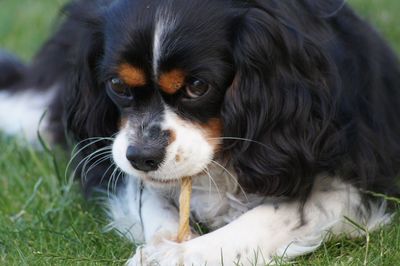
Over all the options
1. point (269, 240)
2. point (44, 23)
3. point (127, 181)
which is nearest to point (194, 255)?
point (269, 240)

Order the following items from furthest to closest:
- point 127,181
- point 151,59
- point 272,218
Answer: point 127,181 < point 272,218 < point 151,59

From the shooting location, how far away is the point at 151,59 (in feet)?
10.5

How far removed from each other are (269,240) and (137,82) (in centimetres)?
77

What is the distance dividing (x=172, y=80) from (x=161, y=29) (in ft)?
0.61

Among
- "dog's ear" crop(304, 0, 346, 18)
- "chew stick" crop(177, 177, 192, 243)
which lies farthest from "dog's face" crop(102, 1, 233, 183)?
"dog's ear" crop(304, 0, 346, 18)

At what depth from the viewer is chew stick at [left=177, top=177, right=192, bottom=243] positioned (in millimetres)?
3477

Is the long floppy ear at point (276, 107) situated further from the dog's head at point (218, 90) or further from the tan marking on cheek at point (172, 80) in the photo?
the tan marking on cheek at point (172, 80)

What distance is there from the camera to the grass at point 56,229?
3.41 m

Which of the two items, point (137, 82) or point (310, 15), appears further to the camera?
point (310, 15)

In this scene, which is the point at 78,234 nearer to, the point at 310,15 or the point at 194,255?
the point at 194,255

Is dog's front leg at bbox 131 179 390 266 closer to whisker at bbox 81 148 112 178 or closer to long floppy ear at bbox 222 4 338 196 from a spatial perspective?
long floppy ear at bbox 222 4 338 196

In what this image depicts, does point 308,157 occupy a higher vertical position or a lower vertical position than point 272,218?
higher

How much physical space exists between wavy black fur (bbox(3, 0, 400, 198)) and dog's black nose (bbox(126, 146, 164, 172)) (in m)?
0.22

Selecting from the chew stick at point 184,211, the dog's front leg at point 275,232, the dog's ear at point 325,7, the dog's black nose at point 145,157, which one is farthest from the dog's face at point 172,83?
the dog's ear at point 325,7
